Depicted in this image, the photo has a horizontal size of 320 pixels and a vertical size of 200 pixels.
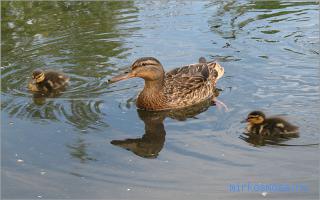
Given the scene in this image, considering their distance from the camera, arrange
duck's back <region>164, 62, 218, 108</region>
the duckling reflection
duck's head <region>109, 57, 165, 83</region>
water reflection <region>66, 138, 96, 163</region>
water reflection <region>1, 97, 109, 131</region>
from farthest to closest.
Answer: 1. duck's back <region>164, 62, 218, 108</region>
2. duck's head <region>109, 57, 165, 83</region>
3. water reflection <region>1, 97, 109, 131</region>
4. the duckling reflection
5. water reflection <region>66, 138, 96, 163</region>

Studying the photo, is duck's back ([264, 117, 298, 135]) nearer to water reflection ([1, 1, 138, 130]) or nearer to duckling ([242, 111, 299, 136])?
duckling ([242, 111, 299, 136])

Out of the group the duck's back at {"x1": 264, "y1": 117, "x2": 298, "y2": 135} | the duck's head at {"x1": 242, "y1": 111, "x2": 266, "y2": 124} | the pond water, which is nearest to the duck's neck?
the pond water

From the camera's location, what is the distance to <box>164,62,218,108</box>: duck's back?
22.8ft

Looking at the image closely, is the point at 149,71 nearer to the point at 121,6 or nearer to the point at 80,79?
the point at 80,79

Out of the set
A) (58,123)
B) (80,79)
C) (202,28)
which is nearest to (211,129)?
(58,123)

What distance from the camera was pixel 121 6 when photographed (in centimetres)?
1097

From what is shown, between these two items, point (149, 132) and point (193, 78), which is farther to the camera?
point (193, 78)

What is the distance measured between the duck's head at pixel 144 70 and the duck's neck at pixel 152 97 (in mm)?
82

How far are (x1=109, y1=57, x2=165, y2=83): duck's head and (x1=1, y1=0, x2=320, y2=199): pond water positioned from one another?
0.35m

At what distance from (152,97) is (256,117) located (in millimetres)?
1452

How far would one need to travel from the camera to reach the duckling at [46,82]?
7.38 metres

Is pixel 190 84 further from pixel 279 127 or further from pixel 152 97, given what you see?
pixel 279 127

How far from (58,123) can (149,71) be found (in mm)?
1260

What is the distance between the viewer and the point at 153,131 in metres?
6.10
